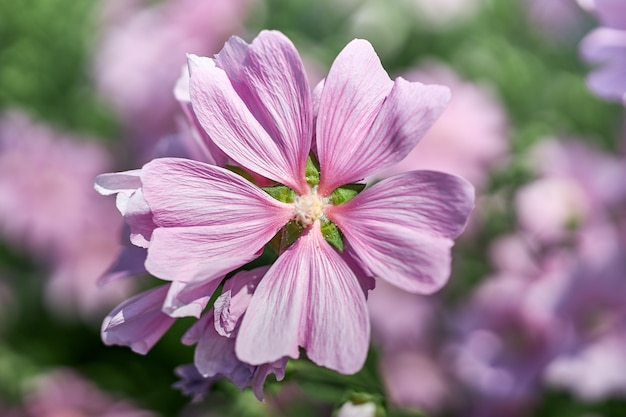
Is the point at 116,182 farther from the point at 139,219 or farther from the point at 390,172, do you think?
the point at 390,172

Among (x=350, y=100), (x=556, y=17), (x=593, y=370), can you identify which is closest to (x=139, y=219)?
(x=350, y=100)

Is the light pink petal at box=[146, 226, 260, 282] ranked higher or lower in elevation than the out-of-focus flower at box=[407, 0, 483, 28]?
lower

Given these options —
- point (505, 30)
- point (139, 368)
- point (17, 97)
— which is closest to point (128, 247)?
point (139, 368)

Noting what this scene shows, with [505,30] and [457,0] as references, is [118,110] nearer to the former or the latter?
[457,0]

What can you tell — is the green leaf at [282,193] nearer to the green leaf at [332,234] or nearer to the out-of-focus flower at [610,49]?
the green leaf at [332,234]

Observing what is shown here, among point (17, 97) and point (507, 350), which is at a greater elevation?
point (17, 97)

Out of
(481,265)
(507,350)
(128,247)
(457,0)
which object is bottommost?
(128,247)

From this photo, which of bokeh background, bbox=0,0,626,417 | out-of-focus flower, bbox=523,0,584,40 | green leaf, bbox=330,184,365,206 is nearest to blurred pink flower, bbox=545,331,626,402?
bokeh background, bbox=0,0,626,417

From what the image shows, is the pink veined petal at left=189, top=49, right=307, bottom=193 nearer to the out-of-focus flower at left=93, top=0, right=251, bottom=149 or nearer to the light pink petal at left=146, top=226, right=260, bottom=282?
the light pink petal at left=146, top=226, right=260, bottom=282
